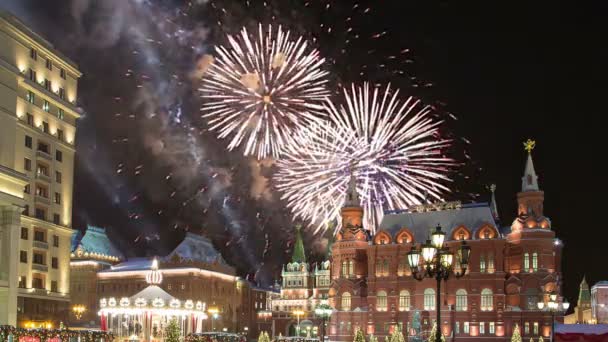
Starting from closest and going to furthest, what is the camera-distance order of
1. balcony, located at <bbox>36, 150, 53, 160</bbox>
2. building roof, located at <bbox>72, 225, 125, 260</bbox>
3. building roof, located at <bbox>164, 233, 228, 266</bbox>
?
balcony, located at <bbox>36, 150, 53, 160</bbox>, building roof, located at <bbox>164, 233, 228, 266</bbox>, building roof, located at <bbox>72, 225, 125, 260</bbox>

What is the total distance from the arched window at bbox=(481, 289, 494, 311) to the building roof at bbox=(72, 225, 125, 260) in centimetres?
7466

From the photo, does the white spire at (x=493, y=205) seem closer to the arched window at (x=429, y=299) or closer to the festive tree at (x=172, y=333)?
the arched window at (x=429, y=299)

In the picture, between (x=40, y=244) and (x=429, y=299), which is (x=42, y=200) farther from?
(x=429, y=299)

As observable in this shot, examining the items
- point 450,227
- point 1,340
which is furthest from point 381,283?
point 1,340

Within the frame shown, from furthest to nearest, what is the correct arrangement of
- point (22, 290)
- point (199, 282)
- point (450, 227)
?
point (199, 282) → point (450, 227) → point (22, 290)

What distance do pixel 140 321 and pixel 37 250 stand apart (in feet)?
53.9

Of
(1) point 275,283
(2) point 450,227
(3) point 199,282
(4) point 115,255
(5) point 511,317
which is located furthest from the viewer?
(1) point 275,283

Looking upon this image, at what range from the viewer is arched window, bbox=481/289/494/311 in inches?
3653

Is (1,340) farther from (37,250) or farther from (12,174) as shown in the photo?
(37,250)

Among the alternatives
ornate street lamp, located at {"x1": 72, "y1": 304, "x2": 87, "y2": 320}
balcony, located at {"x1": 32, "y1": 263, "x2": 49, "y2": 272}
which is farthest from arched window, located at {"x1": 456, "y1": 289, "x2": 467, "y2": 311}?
ornate street lamp, located at {"x1": 72, "y1": 304, "x2": 87, "y2": 320}

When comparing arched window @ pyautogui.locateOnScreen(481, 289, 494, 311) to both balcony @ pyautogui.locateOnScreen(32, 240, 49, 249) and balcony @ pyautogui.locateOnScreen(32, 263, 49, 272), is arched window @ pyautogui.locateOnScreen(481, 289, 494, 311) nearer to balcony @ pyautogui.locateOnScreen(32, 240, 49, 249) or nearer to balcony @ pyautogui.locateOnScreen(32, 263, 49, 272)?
balcony @ pyautogui.locateOnScreen(32, 263, 49, 272)

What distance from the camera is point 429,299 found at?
Answer: 9569cm

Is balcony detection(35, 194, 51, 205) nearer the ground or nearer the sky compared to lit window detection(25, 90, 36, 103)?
nearer the ground

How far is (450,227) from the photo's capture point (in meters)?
98.9
